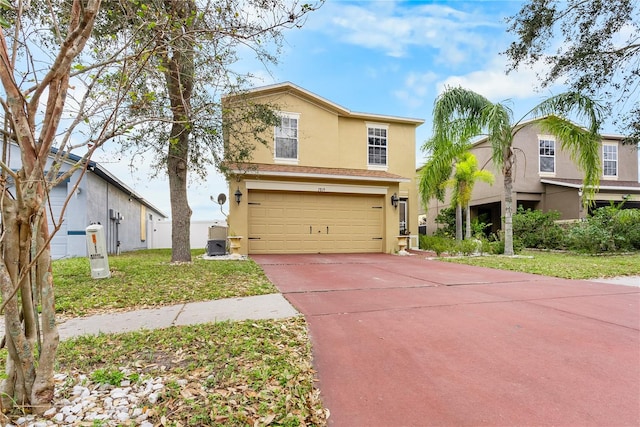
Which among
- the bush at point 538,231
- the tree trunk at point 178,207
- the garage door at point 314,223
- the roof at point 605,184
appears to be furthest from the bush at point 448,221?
the tree trunk at point 178,207

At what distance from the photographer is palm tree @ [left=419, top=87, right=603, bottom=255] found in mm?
9500

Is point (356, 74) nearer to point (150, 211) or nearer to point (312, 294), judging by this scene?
point (312, 294)

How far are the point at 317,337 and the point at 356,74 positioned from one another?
9.71 meters

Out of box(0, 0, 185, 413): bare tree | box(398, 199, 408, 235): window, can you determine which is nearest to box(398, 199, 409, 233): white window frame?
box(398, 199, 408, 235): window

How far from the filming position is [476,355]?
292 cm

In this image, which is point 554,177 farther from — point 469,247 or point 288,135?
point 288,135

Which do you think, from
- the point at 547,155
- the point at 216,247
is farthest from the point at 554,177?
the point at 216,247

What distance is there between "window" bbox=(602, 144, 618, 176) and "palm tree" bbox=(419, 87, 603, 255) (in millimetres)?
8154

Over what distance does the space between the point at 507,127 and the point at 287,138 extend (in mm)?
7932

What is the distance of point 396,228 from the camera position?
13.2m

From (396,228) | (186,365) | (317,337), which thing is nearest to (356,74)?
(396,228)

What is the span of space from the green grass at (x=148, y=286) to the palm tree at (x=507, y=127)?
28.2ft

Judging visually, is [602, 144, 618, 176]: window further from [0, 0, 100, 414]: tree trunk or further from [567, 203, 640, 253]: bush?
[0, 0, 100, 414]: tree trunk

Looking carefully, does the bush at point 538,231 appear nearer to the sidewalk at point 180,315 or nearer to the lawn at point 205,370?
the sidewalk at point 180,315
